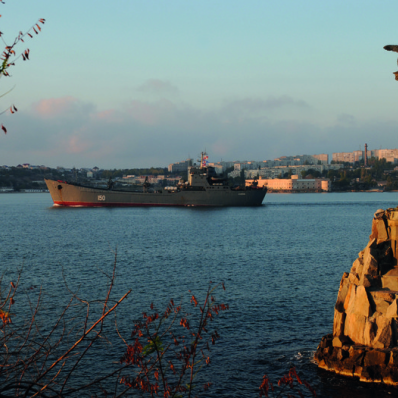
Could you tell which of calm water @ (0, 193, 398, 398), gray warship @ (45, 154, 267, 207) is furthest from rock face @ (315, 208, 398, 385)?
gray warship @ (45, 154, 267, 207)

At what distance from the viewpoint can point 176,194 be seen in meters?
83.6

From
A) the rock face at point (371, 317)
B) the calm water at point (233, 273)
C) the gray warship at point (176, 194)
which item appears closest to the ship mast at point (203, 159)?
the gray warship at point (176, 194)

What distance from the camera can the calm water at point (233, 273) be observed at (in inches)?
552

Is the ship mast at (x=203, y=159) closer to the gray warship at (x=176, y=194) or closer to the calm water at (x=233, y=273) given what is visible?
Result: the gray warship at (x=176, y=194)

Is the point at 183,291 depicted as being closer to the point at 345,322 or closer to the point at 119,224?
the point at 345,322

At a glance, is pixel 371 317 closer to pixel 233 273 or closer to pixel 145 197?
pixel 233 273

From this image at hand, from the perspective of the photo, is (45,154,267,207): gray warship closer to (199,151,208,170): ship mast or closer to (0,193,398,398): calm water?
(199,151,208,170): ship mast

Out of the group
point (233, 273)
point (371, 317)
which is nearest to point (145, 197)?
point (233, 273)

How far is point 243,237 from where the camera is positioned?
Result: 145 feet

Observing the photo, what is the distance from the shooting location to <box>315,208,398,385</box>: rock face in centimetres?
1191

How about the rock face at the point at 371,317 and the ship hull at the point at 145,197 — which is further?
the ship hull at the point at 145,197

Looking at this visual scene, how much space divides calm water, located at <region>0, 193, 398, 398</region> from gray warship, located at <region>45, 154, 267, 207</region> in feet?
81.7

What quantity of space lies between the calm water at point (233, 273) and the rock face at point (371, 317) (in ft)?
1.44

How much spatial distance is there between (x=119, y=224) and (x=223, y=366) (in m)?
45.4
